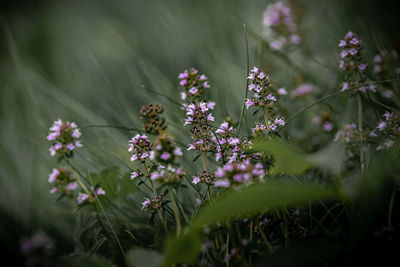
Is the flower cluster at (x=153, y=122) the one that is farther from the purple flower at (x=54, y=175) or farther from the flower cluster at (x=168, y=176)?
the purple flower at (x=54, y=175)

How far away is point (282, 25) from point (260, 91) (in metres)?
0.89

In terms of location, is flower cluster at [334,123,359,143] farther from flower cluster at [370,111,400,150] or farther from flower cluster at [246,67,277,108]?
flower cluster at [246,67,277,108]

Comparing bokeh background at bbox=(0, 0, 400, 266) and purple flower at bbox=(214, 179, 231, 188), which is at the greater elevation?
bokeh background at bbox=(0, 0, 400, 266)

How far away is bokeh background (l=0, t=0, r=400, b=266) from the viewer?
0.92 meters

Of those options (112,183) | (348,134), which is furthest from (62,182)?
(348,134)

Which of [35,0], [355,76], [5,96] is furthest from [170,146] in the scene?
[35,0]

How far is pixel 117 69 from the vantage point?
1.85 m

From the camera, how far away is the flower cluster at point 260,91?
0.63 meters

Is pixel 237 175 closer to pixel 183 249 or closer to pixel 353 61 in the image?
pixel 183 249

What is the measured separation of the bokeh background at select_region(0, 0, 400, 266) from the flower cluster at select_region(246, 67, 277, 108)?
20cm

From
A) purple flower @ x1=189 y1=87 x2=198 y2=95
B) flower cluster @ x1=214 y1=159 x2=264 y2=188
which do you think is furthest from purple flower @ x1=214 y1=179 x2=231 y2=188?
purple flower @ x1=189 y1=87 x2=198 y2=95

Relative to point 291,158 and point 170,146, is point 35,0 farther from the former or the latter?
point 291,158

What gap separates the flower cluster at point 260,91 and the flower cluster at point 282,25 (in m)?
0.77

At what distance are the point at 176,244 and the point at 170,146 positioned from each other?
7.5 inches
